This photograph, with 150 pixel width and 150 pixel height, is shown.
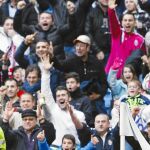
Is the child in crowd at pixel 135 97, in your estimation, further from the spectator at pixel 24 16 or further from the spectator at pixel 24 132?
the spectator at pixel 24 16

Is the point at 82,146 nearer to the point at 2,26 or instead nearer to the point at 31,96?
the point at 31,96

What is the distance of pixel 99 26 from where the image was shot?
17.7m

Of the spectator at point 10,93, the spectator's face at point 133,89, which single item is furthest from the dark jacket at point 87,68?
the spectator's face at point 133,89

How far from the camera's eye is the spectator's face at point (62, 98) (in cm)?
1477

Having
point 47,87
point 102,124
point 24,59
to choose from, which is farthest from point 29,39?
point 102,124

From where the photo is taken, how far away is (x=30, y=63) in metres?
17.5

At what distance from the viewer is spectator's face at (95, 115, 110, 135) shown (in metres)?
14.3

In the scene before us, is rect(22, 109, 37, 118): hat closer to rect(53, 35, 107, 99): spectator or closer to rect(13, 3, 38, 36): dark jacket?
rect(53, 35, 107, 99): spectator

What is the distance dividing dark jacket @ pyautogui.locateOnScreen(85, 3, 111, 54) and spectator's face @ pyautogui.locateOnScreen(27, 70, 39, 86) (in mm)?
1683

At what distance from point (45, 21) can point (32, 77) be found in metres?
1.47

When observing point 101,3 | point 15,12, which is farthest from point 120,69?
point 15,12

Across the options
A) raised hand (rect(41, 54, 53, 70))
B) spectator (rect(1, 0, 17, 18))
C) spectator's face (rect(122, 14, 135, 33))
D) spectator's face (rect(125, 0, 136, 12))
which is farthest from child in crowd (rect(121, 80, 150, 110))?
spectator (rect(1, 0, 17, 18))

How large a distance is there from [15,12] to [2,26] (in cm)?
51

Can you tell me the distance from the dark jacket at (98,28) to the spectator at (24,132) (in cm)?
363
